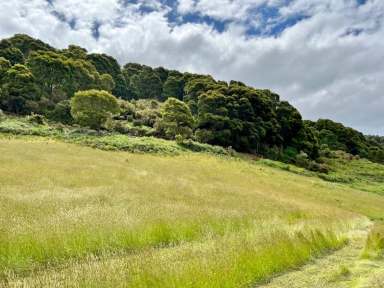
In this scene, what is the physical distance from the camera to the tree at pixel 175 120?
63.2m

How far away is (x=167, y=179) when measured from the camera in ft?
102

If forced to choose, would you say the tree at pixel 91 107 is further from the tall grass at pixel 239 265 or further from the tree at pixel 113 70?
the tree at pixel 113 70

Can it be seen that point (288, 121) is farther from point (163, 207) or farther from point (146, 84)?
point (163, 207)

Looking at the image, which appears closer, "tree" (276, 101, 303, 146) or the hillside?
the hillside

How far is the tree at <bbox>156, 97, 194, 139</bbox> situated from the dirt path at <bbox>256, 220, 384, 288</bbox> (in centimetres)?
4922

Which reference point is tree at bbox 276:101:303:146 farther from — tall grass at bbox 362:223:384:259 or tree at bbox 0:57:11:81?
tall grass at bbox 362:223:384:259

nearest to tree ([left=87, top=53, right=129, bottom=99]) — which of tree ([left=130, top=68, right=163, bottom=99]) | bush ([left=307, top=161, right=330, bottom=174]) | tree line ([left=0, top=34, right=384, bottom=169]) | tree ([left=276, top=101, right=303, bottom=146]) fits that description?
tree ([left=130, top=68, right=163, bottom=99])

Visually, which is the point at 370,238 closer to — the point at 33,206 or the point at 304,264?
the point at 304,264

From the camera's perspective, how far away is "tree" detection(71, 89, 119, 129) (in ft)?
194

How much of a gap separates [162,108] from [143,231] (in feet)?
182

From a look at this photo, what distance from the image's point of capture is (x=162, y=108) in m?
68.9

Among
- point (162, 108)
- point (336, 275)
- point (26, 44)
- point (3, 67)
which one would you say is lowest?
point (336, 275)

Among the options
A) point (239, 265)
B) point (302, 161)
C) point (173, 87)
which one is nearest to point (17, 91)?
point (302, 161)

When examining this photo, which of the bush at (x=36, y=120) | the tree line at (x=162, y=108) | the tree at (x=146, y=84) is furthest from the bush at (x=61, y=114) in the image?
the tree at (x=146, y=84)
